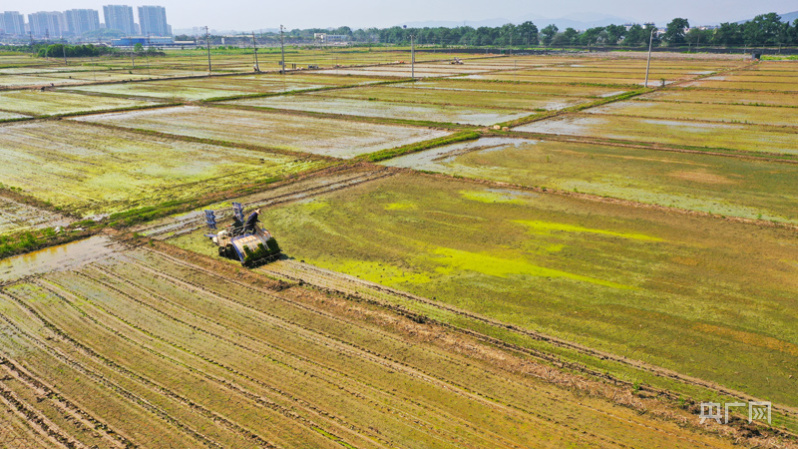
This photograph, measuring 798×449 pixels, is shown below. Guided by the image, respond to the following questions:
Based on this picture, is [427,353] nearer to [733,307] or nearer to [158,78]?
[733,307]

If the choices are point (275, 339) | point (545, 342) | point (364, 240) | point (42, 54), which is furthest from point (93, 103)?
point (42, 54)

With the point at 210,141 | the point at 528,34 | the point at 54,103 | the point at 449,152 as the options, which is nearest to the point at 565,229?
the point at 449,152

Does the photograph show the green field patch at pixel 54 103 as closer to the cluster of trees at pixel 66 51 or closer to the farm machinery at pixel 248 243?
the farm machinery at pixel 248 243

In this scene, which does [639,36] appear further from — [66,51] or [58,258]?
[58,258]

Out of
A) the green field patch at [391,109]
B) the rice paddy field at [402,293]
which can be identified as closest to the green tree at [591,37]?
the green field patch at [391,109]

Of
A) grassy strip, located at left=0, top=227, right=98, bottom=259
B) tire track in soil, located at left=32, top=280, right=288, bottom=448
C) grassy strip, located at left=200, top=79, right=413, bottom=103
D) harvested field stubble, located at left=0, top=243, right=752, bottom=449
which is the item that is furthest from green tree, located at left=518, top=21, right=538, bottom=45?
tire track in soil, located at left=32, top=280, right=288, bottom=448

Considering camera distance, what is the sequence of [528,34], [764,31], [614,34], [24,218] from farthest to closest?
1. [528,34]
2. [614,34]
3. [764,31]
4. [24,218]
